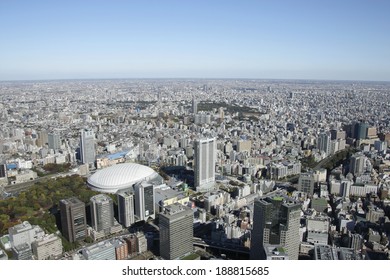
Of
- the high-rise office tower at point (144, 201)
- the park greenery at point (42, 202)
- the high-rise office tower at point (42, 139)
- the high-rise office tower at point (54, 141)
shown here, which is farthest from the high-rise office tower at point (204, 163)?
the high-rise office tower at point (42, 139)

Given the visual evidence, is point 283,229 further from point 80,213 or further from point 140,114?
point 140,114

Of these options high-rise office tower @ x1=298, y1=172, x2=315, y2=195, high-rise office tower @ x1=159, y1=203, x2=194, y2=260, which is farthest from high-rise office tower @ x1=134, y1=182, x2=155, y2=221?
high-rise office tower @ x1=298, y1=172, x2=315, y2=195

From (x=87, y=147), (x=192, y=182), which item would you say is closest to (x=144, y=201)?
(x=192, y=182)

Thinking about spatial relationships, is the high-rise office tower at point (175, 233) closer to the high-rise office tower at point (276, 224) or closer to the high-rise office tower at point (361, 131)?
the high-rise office tower at point (276, 224)

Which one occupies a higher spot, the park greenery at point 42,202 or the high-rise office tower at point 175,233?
the high-rise office tower at point 175,233

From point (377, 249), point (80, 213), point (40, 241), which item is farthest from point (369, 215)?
point (40, 241)

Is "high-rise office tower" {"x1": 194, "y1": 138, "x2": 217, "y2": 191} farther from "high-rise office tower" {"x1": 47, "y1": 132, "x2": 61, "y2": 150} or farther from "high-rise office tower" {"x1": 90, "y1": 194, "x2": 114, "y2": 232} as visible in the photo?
"high-rise office tower" {"x1": 47, "y1": 132, "x2": 61, "y2": 150}

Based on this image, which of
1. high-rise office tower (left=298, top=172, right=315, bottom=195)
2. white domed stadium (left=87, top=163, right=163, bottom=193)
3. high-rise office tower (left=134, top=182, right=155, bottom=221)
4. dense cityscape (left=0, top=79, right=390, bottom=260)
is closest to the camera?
dense cityscape (left=0, top=79, right=390, bottom=260)

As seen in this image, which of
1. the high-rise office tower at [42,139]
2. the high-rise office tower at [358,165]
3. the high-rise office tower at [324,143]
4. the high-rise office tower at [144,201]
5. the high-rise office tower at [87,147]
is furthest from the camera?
the high-rise office tower at [42,139]
